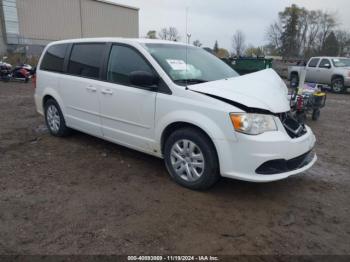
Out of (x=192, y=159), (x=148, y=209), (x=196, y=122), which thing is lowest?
(x=148, y=209)

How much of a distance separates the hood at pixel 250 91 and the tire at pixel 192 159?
494 millimetres

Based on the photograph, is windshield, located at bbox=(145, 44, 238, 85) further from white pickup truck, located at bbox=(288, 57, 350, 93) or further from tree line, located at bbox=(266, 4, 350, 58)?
tree line, located at bbox=(266, 4, 350, 58)

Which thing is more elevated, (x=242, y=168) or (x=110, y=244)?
(x=242, y=168)

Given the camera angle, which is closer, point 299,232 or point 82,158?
point 299,232

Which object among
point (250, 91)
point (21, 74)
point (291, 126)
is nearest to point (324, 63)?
point (291, 126)

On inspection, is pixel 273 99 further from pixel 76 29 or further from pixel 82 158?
pixel 76 29

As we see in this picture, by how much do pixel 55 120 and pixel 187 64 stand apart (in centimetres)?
285

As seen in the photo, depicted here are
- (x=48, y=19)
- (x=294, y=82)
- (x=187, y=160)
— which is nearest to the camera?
(x=187, y=160)

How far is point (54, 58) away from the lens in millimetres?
5418

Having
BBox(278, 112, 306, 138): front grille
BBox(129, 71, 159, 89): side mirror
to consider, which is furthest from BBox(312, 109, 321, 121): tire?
BBox(129, 71, 159, 89): side mirror

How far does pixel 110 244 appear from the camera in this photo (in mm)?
2635

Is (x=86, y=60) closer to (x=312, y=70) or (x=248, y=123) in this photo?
(x=248, y=123)

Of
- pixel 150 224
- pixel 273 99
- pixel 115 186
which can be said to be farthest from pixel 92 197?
pixel 273 99

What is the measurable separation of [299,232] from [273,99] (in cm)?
143
